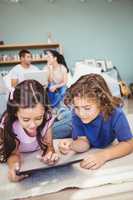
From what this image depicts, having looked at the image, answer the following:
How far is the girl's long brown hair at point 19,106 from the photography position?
684 millimetres

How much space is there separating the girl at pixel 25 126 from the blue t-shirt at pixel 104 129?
4.0 inches

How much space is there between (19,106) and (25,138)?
0.37ft

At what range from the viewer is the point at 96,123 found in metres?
0.82

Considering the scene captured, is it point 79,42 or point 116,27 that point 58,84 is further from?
point 116,27

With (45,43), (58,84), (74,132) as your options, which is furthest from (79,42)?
(74,132)

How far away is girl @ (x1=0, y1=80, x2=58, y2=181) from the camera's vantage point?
69cm

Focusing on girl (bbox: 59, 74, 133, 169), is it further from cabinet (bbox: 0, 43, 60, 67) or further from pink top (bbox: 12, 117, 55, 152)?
cabinet (bbox: 0, 43, 60, 67)

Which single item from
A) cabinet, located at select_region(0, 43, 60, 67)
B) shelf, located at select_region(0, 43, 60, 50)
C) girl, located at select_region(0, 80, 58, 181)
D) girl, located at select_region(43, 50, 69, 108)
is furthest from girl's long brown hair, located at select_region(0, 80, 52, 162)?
shelf, located at select_region(0, 43, 60, 50)

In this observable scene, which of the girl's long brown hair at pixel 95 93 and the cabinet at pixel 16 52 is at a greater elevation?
the cabinet at pixel 16 52

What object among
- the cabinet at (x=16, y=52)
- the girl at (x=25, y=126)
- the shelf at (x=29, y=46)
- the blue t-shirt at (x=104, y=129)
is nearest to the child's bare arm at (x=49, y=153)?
the girl at (x=25, y=126)

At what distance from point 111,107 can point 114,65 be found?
9.73 ft

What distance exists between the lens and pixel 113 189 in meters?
0.67

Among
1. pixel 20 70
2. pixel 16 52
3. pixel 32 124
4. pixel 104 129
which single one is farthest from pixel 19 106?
pixel 16 52

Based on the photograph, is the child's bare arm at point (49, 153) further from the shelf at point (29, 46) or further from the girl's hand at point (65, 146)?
the shelf at point (29, 46)
